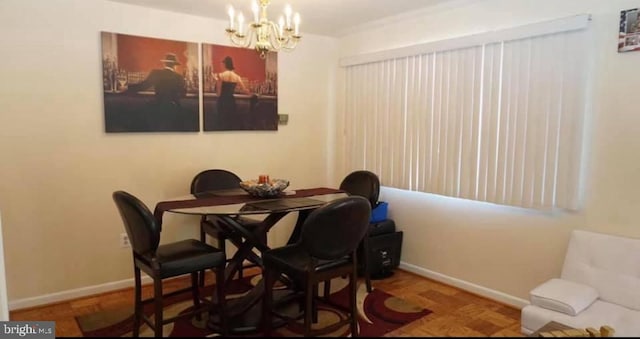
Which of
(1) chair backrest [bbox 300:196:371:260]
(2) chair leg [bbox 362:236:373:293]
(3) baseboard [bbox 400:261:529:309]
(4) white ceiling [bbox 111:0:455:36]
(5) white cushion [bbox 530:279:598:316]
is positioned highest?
(4) white ceiling [bbox 111:0:455:36]

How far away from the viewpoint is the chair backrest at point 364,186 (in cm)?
358

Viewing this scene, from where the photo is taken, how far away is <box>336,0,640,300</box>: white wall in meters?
2.65

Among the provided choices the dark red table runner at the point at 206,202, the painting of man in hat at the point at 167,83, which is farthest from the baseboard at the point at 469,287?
the painting of man in hat at the point at 167,83

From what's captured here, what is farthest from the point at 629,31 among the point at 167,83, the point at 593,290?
the point at 167,83

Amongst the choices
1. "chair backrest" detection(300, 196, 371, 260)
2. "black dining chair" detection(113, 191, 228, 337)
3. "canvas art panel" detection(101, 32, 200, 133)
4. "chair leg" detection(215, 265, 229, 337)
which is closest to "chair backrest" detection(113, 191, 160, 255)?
"black dining chair" detection(113, 191, 228, 337)

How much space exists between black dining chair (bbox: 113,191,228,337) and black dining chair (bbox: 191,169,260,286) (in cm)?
60

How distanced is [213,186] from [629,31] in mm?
3066

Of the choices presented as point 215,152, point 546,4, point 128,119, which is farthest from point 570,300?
point 128,119

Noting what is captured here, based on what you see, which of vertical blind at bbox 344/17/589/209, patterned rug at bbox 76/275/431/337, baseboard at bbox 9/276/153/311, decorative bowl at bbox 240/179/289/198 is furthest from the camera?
baseboard at bbox 9/276/153/311

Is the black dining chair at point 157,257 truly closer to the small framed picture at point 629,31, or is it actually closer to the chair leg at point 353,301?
the chair leg at point 353,301

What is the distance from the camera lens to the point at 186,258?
2510 mm

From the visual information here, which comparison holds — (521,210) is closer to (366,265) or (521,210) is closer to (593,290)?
(593,290)

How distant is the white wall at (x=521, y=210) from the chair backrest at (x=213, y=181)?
1.48m

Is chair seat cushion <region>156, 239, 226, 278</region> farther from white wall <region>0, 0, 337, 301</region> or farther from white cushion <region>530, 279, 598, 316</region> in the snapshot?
white cushion <region>530, 279, 598, 316</region>
